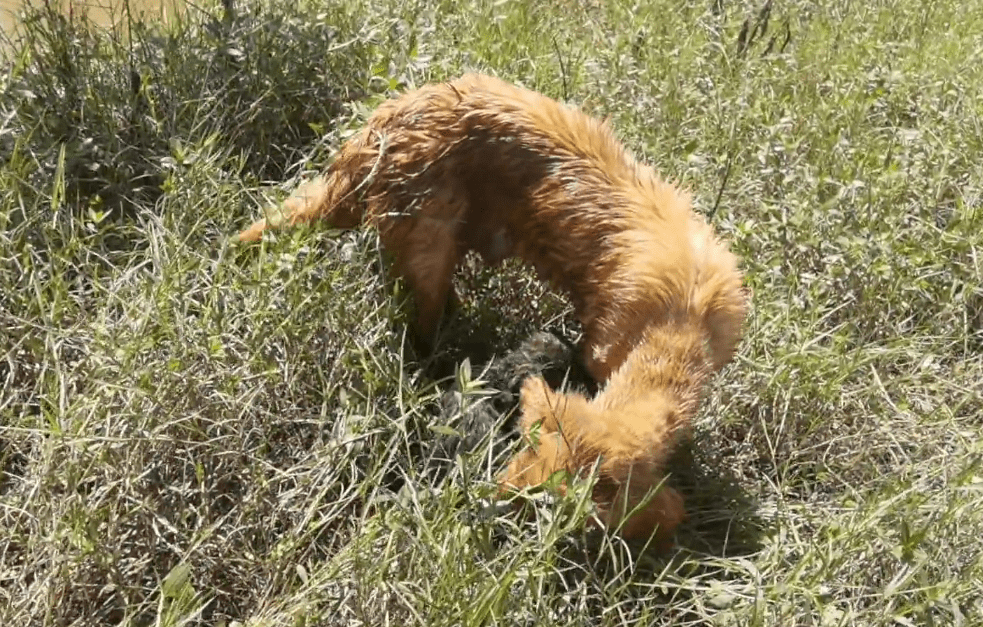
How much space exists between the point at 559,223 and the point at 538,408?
0.75 m

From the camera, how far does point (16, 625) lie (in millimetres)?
2639

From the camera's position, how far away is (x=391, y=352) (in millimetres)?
3289

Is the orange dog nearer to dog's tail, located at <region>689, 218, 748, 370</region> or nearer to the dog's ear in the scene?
dog's tail, located at <region>689, 218, 748, 370</region>

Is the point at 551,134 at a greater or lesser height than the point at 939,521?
greater

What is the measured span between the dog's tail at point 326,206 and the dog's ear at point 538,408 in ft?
2.95

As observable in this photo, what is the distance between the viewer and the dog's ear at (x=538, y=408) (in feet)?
8.73

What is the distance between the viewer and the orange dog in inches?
117

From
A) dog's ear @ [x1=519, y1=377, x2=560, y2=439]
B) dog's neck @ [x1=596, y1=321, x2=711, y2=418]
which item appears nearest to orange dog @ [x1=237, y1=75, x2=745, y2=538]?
dog's neck @ [x1=596, y1=321, x2=711, y2=418]

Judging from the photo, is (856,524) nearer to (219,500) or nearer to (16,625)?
(219,500)

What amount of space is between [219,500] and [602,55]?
8.98 feet

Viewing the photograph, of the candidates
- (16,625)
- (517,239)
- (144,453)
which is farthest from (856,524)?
(16,625)

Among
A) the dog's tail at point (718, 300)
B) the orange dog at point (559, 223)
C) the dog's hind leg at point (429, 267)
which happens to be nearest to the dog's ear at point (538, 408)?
the orange dog at point (559, 223)

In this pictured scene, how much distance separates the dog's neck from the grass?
1.22 feet

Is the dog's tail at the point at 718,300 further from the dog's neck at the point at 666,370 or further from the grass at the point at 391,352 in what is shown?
the grass at the point at 391,352
